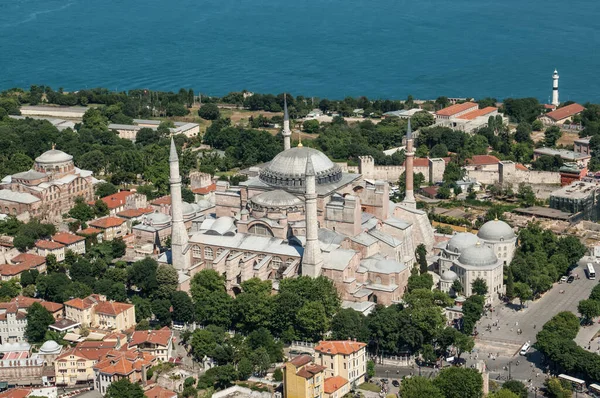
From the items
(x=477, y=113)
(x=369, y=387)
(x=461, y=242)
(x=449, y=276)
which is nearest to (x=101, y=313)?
(x=369, y=387)

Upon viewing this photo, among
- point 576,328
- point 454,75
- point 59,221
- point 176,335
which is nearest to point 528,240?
point 576,328

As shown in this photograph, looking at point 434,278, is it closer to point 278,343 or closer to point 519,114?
point 278,343

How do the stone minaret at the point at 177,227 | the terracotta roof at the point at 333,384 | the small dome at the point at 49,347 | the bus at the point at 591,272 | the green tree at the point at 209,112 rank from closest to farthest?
1. the terracotta roof at the point at 333,384
2. the small dome at the point at 49,347
3. the stone minaret at the point at 177,227
4. the bus at the point at 591,272
5. the green tree at the point at 209,112

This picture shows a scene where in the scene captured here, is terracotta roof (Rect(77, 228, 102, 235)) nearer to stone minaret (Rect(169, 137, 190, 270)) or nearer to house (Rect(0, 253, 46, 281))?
house (Rect(0, 253, 46, 281))

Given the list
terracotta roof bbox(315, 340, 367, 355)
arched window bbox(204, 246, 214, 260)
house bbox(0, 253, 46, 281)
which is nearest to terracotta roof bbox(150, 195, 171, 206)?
house bbox(0, 253, 46, 281)

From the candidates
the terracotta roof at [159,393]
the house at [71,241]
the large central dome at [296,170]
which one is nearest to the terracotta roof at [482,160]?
the large central dome at [296,170]

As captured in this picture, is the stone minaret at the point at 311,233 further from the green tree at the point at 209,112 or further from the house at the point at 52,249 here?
the green tree at the point at 209,112
